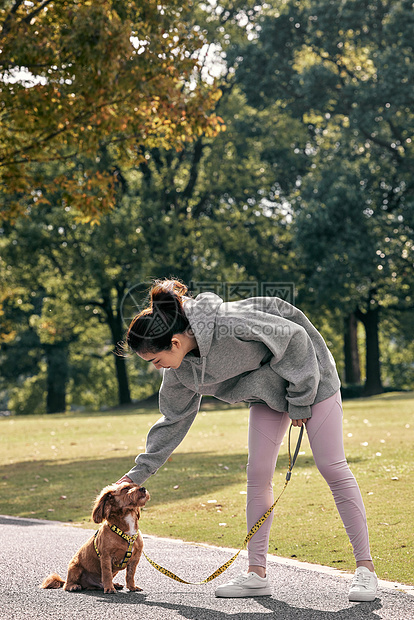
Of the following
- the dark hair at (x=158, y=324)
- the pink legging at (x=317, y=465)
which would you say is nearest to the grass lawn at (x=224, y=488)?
the pink legging at (x=317, y=465)

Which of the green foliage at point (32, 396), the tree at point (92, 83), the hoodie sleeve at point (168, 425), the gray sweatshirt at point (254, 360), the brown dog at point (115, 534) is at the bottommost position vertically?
the green foliage at point (32, 396)

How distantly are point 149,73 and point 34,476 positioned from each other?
705 centimetres

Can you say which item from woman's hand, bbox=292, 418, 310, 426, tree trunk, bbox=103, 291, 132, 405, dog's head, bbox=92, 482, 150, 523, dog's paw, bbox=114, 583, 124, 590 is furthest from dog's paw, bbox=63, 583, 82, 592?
tree trunk, bbox=103, 291, 132, 405

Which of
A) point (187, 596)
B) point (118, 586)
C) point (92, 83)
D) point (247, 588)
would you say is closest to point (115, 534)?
point (118, 586)

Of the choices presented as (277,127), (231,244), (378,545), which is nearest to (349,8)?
(277,127)

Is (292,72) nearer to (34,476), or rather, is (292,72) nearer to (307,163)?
(307,163)

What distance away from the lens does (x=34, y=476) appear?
37.6 ft

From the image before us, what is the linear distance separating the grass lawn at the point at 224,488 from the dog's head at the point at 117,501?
1900 mm

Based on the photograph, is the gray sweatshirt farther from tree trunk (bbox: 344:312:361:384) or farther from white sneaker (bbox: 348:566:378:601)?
tree trunk (bbox: 344:312:361:384)

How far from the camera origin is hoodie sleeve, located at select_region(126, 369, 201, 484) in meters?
4.49

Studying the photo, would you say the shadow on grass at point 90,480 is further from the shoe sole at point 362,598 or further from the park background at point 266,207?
the park background at point 266,207

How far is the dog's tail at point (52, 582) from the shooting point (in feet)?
15.3

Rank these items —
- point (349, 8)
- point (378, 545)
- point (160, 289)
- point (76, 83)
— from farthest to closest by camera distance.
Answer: point (349, 8), point (76, 83), point (378, 545), point (160, 289)

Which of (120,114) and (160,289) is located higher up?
(120,114)
